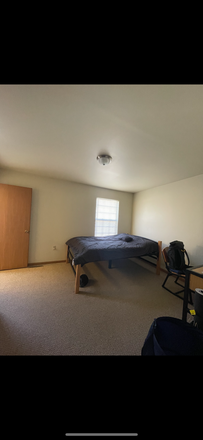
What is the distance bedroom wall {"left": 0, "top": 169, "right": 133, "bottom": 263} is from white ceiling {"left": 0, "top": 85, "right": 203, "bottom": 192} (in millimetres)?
822

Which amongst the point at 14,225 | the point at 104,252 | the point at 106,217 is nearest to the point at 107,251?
the point at 104,252

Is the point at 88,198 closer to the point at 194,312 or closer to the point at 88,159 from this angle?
the point at 88,159

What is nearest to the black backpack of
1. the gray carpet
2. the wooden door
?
the gray carpet

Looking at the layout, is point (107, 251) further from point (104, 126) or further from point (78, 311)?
point (104, 126)

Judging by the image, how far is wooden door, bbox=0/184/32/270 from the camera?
2889mm

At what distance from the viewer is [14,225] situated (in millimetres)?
2994

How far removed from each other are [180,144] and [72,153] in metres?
1.62

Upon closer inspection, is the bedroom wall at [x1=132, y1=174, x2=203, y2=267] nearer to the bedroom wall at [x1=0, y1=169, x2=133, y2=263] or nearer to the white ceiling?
the white ceiling

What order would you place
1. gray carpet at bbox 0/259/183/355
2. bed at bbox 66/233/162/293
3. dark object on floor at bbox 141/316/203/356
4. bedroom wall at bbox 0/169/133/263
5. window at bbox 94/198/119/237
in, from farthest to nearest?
window at bbox 94/198/119/237 < bedroom wall at bbox 0/169/133/263 < bed at bbox 66/233/162/293 < gray carpet at bbox 0/259/183/355 < dark object on floor at bbox 141/316/203/356

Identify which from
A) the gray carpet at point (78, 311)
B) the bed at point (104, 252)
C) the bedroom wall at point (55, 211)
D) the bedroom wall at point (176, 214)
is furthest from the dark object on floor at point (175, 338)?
the bedroom wall at point (55, 211)

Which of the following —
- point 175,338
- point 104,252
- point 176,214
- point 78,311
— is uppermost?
point 176,214

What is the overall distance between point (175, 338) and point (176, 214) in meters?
2.83
